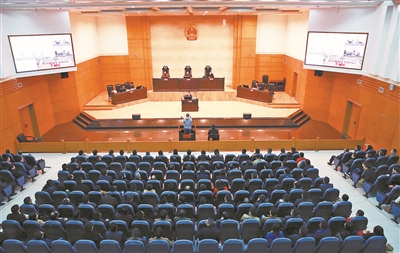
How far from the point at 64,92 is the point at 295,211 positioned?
15131mm

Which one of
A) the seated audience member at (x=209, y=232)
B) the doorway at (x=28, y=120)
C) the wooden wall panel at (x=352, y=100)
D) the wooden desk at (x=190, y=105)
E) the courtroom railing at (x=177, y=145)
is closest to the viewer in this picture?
the seated audience member at (x=209, y=232)

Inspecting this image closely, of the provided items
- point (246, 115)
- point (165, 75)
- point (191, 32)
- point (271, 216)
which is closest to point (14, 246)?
point (271, 216)

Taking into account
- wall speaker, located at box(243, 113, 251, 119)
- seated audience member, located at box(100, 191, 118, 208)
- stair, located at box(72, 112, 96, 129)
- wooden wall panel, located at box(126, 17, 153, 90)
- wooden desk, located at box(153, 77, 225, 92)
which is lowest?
stair, located at box(72, 112, 96, 129)

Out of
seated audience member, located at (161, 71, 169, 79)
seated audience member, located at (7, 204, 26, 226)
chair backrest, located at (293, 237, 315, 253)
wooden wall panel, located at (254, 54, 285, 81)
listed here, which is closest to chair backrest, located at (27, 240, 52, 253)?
seated audience member, located at (7, 204, 26, 226)

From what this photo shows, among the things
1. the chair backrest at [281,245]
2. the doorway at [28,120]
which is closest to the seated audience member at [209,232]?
the chair backrest at [281,245]

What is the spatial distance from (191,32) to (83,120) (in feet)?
33.4

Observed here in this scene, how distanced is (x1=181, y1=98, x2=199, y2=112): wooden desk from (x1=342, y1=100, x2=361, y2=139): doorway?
8363 millimetres

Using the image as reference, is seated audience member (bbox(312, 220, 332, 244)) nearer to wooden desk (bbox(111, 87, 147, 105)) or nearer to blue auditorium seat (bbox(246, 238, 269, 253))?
blue auditorium seat (bbox(246, 238, 269, 253))

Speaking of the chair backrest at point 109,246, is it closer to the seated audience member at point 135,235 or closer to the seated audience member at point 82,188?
the seated audience member at point 135,235

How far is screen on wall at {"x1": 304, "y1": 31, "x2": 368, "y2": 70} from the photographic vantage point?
13.3 m

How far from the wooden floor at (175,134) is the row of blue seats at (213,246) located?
8.69m

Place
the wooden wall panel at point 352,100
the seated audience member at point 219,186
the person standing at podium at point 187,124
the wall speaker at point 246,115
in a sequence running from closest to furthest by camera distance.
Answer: the seated audience member at point 219,186 < the wooden wall panel at point 352,100 < the person standing at podium at point 187,124 < the wall speaker at point 246,115

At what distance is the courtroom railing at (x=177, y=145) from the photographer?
12.6 m

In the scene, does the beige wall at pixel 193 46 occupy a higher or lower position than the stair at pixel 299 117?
higher
